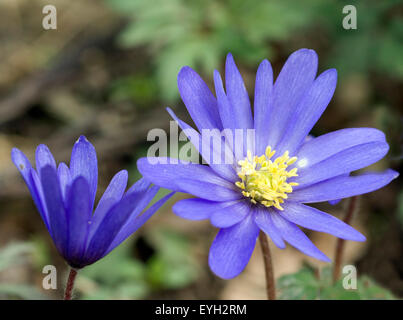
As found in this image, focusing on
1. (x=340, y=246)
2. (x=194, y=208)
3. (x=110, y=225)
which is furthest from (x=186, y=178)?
(x=340, y=246)

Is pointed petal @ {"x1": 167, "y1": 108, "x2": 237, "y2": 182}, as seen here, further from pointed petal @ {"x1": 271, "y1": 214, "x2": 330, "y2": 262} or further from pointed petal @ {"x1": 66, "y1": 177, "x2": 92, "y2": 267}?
pointed petal @ {"x1": 66, "y1": 177, "x2": 92, "y2": 267}

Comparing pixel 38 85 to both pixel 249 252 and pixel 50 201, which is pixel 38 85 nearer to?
pixel 50 201

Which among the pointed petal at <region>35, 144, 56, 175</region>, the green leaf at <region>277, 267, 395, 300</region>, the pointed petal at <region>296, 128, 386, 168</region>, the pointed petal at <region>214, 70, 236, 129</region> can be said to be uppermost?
the pointed petal at <region>214, 70, 236, 129</region>

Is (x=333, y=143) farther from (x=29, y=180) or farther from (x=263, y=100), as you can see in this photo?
(x=29, y=180)

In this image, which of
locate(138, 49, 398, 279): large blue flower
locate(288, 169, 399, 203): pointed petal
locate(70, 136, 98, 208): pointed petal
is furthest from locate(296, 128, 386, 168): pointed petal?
locate(70, 136, 98, 208): pointed petal

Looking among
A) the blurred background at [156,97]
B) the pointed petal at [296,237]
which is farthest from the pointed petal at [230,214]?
the blurred background at [156,97]
